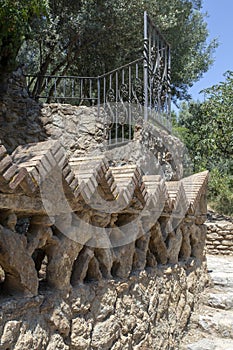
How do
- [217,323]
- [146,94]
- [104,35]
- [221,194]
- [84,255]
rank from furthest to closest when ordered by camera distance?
[221,194], [104,35], [146,94], [217,323], [84,255]

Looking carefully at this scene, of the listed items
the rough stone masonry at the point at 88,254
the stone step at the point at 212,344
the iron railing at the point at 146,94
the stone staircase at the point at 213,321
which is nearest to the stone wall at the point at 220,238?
the iron railing at the point at 146,94

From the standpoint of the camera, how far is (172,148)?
20.8ft

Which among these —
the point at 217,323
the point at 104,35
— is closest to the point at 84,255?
the point at 217,323

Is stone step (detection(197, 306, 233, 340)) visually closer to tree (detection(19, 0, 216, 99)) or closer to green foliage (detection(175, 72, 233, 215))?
tree (detection(19, 0, 216, 99))

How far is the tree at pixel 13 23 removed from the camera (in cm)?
504

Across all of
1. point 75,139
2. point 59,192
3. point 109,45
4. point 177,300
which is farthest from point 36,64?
point 59,192

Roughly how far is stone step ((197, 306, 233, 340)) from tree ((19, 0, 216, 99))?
17.6 feet

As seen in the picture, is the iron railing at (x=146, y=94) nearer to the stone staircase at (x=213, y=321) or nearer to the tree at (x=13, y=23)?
the tree at (x=13, y=23)

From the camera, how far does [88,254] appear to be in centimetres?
218

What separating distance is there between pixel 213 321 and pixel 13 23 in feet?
13.9

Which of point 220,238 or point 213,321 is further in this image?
point 220,238

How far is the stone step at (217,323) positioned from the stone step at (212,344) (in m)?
0.09

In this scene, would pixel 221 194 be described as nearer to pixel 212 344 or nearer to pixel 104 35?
pixel 104 35

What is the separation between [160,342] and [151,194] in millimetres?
1162
